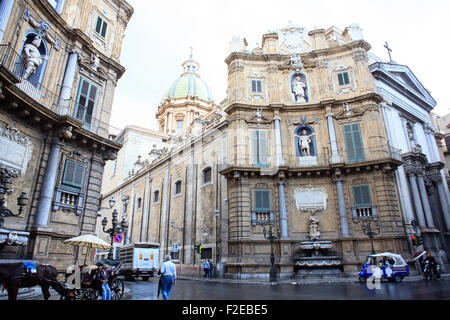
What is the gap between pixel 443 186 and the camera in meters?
→ 24.1

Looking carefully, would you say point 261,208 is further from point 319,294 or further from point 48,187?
point 48,187

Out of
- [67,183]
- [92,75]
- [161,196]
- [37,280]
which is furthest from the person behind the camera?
[161,196]

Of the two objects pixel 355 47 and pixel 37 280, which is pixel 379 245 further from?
pixel 37 280

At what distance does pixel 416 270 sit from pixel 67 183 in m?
19.7

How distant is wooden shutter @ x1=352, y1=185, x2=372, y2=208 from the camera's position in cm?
1948

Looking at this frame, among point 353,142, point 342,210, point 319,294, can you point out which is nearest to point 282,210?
point 342,210

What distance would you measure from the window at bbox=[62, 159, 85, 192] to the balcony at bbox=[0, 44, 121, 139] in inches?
75.2

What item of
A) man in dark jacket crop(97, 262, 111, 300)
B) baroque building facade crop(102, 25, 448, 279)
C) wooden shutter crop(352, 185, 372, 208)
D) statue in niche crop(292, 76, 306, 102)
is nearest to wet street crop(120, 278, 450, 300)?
man in dark jacket crop(97, 262, 111, 300)

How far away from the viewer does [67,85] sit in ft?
45.4

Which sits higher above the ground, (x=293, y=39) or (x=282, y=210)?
(x=293, y=39)

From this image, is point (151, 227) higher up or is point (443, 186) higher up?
point (443, 186)

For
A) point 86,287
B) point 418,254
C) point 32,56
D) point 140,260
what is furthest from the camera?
point 140,260

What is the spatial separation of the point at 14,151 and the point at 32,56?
3.86 m
